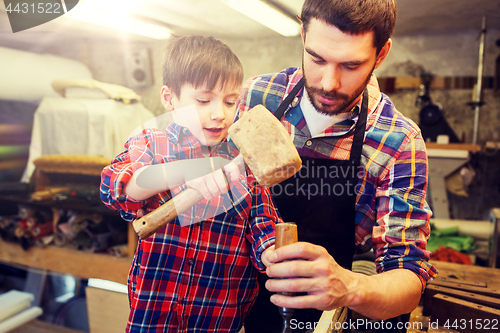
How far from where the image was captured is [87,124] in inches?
37.9

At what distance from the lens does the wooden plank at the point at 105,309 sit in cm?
145

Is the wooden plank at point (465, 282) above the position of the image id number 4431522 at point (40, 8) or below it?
below

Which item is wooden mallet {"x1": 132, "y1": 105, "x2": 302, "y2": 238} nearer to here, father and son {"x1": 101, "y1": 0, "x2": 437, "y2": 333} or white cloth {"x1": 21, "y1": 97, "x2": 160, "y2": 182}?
father and son {"x1": 101, "y1": 0, "x2": 437, "y2": 333}

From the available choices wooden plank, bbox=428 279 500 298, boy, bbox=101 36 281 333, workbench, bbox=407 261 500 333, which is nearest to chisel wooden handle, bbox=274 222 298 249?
boy, bbox=101 36 281 333

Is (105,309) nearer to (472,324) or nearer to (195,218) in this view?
(195,218)

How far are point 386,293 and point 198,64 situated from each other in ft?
2.50

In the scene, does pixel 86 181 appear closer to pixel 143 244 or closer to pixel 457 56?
pixel 143 244

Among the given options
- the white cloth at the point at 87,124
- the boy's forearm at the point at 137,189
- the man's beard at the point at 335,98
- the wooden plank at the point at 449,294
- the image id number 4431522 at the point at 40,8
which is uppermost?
the image id number 4431522 at the point at 40,8

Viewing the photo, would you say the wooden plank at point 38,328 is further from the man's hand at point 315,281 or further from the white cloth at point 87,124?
the man's hand at point 315,281

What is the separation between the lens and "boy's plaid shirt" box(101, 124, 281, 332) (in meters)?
0.83

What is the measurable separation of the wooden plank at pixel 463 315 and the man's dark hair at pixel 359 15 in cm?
94

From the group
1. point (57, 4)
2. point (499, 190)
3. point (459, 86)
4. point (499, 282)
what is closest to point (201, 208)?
point (57, 4)

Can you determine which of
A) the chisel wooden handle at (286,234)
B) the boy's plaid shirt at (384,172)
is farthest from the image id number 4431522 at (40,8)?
the chisel wooden handle at (286,234)

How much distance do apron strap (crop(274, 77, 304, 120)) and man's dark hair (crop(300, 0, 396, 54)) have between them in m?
0.26
